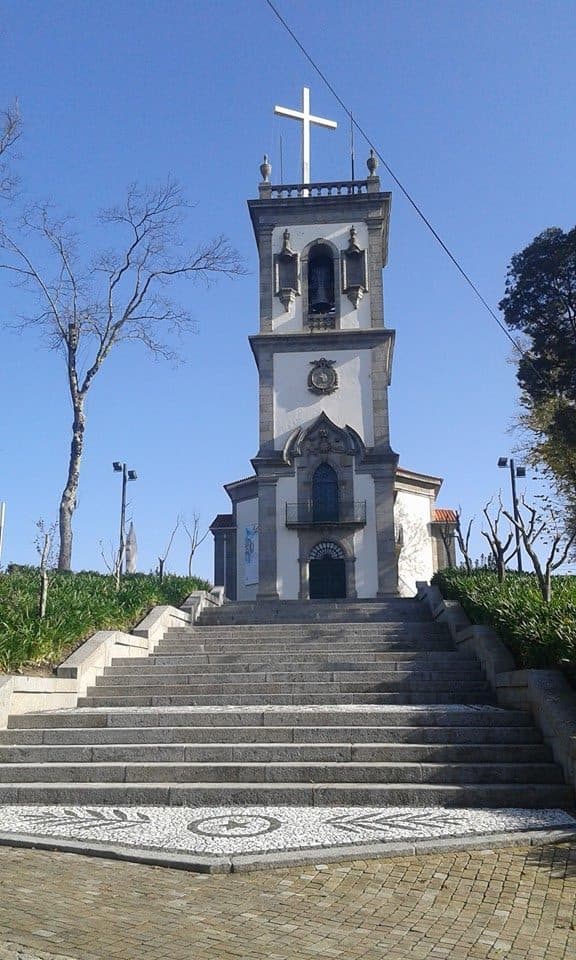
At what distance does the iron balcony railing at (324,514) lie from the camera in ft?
86.3

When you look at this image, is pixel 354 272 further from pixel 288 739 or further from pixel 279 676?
pixel 288 739

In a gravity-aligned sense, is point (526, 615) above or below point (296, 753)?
above

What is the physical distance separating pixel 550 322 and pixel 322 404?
789 cm

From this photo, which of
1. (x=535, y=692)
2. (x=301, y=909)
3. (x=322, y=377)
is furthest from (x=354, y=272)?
(x=301, y=909)

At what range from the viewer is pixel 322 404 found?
27.6 metres

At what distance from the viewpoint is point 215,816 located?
667 centimetres

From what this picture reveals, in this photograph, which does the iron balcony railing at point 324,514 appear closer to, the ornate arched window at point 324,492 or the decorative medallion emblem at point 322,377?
the ornate arched window at point 324,492

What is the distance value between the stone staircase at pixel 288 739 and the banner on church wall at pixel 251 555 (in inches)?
656

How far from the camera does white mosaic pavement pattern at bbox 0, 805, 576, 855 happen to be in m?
5.81

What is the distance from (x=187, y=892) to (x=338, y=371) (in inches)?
938

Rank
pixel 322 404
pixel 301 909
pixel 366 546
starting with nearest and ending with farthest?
pixel 301 909, pixel 366 546, pixel 322 404

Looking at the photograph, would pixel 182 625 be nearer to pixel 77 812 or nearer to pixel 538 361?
pixel 77 812

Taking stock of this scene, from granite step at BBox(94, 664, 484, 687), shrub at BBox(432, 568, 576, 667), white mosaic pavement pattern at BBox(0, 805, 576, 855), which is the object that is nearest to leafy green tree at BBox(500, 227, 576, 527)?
shrub at BBox(432, 568, 576, 667)

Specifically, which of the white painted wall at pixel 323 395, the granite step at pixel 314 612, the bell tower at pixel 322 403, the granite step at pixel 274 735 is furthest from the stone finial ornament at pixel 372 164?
the granite step at pixel 274 735
